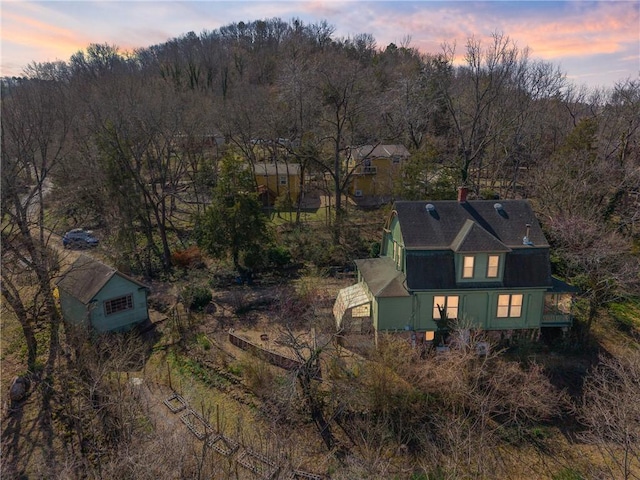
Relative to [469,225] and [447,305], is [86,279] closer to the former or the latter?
[447,305]

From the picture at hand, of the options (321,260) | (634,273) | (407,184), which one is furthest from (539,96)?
(321,260)

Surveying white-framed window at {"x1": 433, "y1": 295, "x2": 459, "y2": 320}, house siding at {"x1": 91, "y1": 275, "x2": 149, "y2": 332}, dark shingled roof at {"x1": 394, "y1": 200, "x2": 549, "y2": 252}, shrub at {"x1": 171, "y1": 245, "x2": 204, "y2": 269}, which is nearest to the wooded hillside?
shrub at {"x1": 171, "y1": 245, "x2": 204, "y2": 269}

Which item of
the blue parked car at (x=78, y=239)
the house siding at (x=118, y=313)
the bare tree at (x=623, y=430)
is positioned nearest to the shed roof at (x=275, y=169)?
the blue parked car at (x=78, y=239)

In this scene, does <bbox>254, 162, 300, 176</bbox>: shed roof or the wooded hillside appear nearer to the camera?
the wooded hillside

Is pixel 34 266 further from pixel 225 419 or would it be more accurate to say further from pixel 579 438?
pixel 579 438

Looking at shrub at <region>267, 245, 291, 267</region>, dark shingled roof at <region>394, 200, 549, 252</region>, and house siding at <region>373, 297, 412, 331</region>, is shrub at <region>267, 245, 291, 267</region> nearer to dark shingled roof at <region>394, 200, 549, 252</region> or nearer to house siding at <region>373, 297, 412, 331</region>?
dark shingled roof at <region>394, 200, 549, 252</region>

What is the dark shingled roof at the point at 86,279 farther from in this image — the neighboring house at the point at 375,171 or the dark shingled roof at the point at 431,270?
the neighboring house at the point at 375,171
